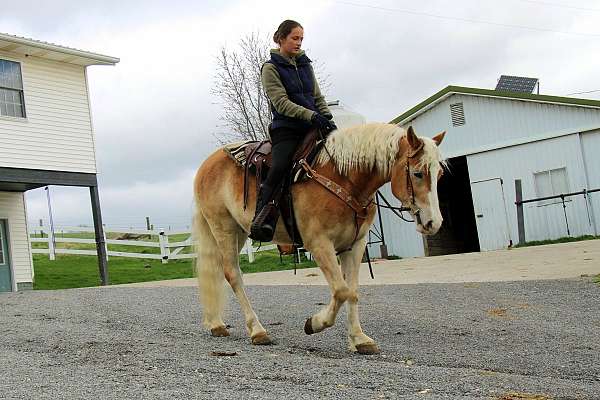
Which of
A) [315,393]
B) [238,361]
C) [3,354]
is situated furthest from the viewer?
[3,354]

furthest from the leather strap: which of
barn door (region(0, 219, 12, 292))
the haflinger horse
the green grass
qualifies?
barn door (region(0, 219, 12, 292))

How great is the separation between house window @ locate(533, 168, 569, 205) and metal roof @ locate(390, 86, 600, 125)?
197 cm

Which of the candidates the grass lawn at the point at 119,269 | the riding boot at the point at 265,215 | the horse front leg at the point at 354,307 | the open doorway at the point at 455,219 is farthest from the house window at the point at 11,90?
the horse front leg at the point at 354,307

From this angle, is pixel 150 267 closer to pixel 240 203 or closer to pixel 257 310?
pixel 257 310

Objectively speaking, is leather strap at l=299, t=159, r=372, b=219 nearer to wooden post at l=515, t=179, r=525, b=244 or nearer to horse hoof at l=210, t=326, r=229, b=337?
horse hoof at l=210, t=326, r=229, b=337

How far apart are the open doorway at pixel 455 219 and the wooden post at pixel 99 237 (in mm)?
12399

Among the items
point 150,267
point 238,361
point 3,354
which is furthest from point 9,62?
point 238,361

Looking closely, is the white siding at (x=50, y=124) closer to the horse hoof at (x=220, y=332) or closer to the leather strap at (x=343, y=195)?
the horse hoof at (x=220, y=332)

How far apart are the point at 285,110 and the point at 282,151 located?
1.19 feet

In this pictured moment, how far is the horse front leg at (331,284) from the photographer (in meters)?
5.82

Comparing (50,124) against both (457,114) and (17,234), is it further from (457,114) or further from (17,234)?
(457,114)

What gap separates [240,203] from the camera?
274 inches

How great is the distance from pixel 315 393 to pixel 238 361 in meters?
1.36

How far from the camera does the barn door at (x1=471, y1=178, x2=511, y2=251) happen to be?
72.5ft
